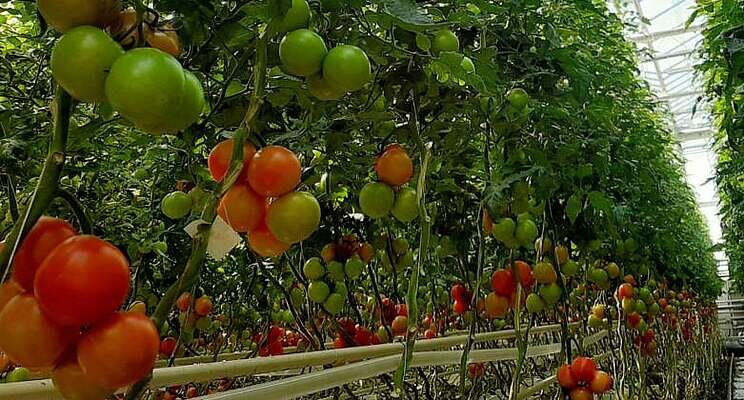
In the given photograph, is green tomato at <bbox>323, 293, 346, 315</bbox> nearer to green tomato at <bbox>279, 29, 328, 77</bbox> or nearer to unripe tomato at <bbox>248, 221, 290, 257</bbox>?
unripe tomato at <bbox>248, 221, 290, 257</bbox>

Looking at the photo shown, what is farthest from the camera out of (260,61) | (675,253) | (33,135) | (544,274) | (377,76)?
(675,253)

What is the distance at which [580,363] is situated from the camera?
161cm

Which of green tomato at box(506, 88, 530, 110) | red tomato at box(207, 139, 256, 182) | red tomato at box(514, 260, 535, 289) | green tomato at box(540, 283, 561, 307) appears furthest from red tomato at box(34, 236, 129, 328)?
green tomato at box(540, 283, 561, 307)

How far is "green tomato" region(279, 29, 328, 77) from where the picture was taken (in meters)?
0.57

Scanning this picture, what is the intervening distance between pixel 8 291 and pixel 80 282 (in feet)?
0.25

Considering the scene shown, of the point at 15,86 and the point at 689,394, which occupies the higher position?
the point at 15,86

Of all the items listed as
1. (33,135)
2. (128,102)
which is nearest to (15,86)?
(33,135)

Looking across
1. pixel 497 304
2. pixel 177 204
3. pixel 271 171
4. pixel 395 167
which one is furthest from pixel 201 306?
pixel 271 171

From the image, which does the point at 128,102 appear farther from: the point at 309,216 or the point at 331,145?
the point at 331,145

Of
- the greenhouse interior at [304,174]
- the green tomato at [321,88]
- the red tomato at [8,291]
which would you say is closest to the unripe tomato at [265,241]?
the greenhouse interior at [304,174]

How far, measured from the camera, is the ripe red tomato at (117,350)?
1.22 ft

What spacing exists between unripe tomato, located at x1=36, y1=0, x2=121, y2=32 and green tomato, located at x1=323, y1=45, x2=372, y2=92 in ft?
0.71

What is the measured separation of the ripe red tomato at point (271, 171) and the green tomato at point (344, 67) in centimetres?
8

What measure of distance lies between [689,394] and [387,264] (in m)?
4.17
